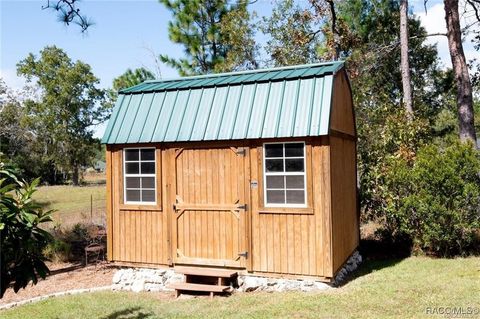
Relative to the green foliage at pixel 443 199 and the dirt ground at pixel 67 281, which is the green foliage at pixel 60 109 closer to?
the dirt ground at pixel 67 281

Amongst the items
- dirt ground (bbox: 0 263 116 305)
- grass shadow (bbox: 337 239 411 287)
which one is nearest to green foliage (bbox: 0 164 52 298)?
dirt ground (bbox: 0 263 116 305)

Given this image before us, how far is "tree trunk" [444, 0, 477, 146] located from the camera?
34.6ft

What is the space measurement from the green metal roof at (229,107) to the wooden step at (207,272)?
2.40 meters

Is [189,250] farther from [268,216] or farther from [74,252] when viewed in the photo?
[74,252]

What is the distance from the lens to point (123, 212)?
8625 millimetres

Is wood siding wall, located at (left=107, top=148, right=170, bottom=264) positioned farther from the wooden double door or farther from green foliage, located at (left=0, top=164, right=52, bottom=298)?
green foliage, located at (left=0, top=164, right=52, bottom=298)

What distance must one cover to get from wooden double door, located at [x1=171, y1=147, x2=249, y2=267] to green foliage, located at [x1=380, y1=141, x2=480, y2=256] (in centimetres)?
361

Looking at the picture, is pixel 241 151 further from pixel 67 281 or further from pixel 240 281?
pixel 67 281

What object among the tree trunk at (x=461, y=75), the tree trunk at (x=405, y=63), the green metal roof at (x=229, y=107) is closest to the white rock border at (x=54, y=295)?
the green metal roof at (x=229, y=107)

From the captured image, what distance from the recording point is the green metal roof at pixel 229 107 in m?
7.32

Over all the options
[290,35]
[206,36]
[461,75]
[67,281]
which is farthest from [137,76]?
[461,75]

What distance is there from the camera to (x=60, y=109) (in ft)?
136

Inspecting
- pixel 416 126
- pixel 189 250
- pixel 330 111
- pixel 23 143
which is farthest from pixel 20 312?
→ pixel 23 143

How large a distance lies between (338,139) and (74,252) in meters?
8.50
